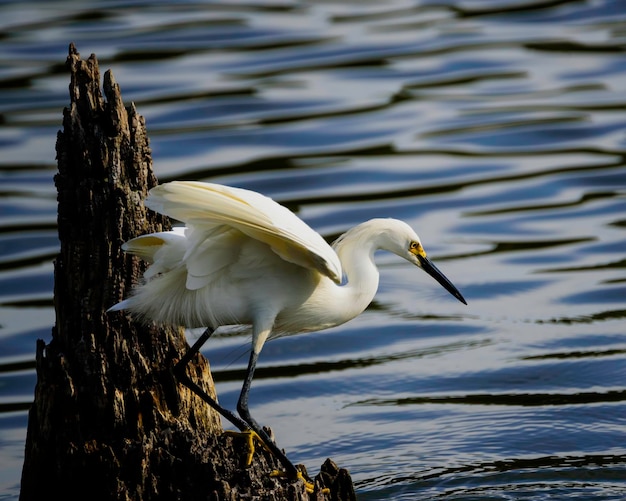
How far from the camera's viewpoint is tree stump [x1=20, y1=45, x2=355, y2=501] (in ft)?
18.6

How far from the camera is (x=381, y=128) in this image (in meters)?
16.2

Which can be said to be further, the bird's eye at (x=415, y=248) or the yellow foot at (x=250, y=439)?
the bird's eye at (x=415, y=248)

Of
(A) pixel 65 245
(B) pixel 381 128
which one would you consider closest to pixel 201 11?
(B) pixel 381 128

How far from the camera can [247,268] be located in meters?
6.20

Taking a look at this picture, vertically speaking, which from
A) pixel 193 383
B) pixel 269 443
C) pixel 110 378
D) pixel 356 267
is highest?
pixel 356 267

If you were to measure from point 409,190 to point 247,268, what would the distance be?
7908 mm

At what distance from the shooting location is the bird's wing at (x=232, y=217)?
552cm

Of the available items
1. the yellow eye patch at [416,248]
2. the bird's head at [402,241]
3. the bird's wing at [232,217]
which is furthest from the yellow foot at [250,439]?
the yellow eye patch at [416,248]

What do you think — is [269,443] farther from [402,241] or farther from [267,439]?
[402,241]

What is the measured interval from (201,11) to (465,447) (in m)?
15.3

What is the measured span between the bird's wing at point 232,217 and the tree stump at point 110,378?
1.52 ft

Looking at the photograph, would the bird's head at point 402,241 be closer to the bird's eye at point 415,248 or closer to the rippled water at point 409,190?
the bird's eye at point 415,248

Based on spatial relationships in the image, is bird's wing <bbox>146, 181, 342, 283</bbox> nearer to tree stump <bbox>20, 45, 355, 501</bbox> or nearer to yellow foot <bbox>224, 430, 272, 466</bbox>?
tree stump <bbox>20, 45, 355, 501</bbox>

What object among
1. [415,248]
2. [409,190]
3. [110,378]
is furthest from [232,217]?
[409,190]
